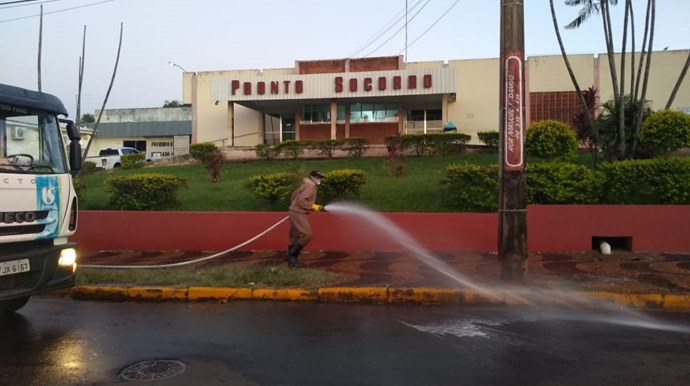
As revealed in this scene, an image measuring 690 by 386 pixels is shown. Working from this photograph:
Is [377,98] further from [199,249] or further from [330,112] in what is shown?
[199,249]

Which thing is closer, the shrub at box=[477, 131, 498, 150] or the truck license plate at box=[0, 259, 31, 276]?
the truck license plate at box=[0, 259, 31, 276]

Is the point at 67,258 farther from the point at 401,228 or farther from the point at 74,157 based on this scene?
the point at 401,228

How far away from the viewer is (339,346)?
18.6 ft

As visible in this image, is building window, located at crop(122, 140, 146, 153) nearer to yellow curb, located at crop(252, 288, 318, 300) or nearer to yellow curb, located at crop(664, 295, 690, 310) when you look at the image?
yellow curb, located at crop(252, 288, 318, 300)

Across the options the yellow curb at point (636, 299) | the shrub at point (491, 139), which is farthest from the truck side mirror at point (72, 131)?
the shrub at point (491, 139)

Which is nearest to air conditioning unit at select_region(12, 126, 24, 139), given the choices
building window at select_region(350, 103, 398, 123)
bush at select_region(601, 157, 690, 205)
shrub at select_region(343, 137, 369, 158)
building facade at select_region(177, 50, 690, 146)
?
bush at select_region(601, 157, 690, 205)

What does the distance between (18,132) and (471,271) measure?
6.97 meters

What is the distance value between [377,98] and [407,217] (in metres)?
17.3

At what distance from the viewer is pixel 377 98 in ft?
91.7

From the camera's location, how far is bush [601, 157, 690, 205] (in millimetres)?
11109

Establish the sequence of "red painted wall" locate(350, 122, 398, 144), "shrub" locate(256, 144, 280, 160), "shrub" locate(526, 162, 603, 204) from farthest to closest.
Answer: "red painted wall" locate(350, 122, 398, 144), "shrub" locate(256, 144, 280, 160), "shrub" locate(526, 162, 603, 204)

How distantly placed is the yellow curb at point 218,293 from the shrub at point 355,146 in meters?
15.0

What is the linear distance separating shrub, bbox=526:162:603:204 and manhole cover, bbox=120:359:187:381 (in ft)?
28.7

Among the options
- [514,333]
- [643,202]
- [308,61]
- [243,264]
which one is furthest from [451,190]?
[308,61]
